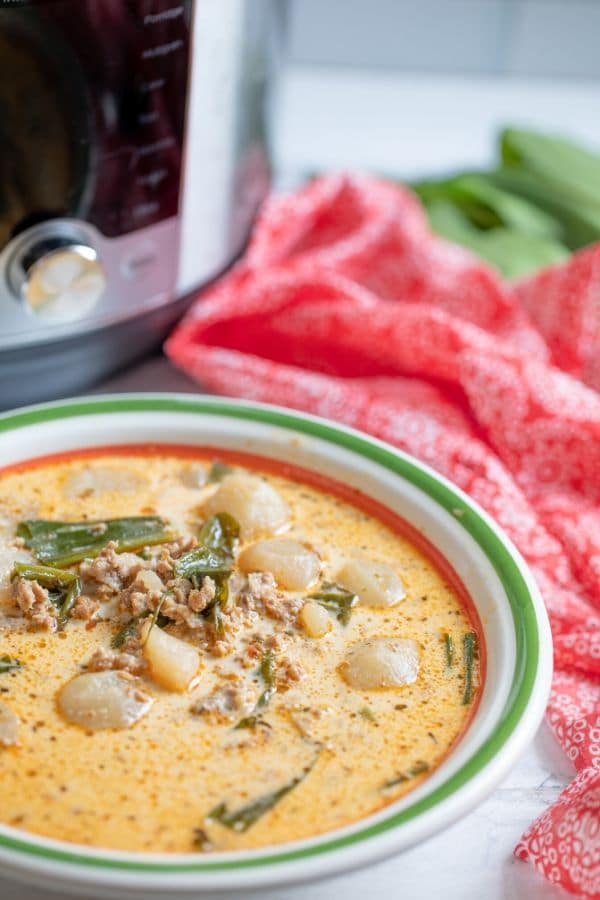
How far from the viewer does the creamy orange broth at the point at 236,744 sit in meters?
0.67

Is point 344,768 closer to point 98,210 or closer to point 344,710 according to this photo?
point 344,710

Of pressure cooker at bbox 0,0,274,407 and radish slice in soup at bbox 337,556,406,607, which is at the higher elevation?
pressure cooker at bbox 0,0,274,407

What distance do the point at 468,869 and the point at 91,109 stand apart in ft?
2.17

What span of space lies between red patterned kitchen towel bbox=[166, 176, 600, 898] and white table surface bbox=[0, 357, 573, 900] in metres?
0.06

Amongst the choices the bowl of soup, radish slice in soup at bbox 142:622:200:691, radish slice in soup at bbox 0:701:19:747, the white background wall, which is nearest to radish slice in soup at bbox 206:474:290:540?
the bowl of soup

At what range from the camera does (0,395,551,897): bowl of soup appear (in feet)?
2.14

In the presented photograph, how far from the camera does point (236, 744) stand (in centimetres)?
73

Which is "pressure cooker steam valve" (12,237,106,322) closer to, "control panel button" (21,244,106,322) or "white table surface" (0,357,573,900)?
"control panel button" (21,244,106,322)

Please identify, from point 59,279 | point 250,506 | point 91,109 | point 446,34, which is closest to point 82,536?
point 250,506

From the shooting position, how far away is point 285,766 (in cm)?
71

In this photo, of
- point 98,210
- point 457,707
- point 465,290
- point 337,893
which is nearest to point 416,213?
point 465,290

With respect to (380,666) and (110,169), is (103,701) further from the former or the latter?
(110,169)

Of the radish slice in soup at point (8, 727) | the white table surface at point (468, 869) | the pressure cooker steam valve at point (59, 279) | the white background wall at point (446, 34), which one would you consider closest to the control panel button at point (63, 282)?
the pressure cooker steam valve at point (59, 279)

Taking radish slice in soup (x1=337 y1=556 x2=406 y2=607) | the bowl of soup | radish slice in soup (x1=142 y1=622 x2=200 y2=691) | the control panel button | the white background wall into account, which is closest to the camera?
the bowl of soup
